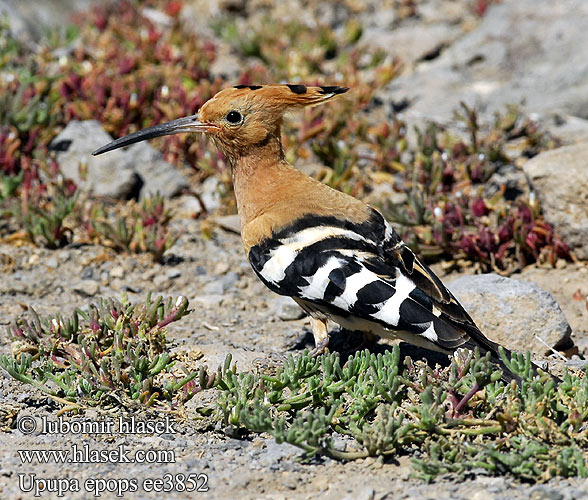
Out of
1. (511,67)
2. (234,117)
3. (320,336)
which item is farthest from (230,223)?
(511,67)

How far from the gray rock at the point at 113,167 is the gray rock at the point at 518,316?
2.95 metres

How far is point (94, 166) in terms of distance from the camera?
21.4 feet

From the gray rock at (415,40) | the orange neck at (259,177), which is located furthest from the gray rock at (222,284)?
the gray rock at (415,40)

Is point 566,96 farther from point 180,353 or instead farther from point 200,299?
point 180,353

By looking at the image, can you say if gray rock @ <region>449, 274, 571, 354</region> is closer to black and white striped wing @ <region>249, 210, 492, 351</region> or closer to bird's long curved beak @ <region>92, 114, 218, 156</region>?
black and white striped wing @ <region>249, 210, 492, 351</region>

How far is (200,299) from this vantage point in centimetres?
537

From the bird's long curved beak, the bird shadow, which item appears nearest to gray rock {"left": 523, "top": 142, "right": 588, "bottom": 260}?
the bird shadow

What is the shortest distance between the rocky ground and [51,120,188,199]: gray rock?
0.08m

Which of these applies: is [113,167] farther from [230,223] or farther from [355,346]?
[355,346]

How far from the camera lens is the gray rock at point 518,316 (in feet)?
14.6

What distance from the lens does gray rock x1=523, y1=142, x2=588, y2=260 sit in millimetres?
5340

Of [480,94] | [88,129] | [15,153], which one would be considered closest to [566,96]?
[480,94]

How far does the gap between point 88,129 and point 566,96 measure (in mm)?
4163

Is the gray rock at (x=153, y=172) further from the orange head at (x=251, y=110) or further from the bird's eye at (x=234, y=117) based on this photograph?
the bird's eye at (x=234, y=117)
